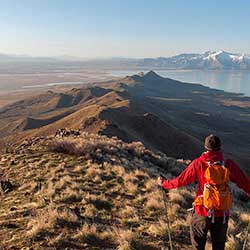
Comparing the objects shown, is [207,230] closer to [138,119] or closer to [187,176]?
[187,176]

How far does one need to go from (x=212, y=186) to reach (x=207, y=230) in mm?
724

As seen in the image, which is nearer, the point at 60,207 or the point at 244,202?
the point at 60,207

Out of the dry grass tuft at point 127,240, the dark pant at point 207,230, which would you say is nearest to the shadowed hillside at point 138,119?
the dry grass tuft at point 127,240

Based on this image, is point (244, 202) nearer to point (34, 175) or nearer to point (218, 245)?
point (34, 175)

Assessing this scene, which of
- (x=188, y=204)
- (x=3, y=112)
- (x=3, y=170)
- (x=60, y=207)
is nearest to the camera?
(x=60, y=207)

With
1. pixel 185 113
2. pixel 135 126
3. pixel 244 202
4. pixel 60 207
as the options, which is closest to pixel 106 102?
pixel 185 113

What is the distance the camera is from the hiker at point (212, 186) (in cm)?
533

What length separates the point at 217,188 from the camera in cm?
532

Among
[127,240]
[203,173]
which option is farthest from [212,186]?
[127,240]

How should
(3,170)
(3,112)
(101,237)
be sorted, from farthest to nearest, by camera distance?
(3,112) < (3,170) < (101,237)

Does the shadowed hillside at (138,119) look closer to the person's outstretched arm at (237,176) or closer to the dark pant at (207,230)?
the dark pant at (207,230)

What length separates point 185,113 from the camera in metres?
102

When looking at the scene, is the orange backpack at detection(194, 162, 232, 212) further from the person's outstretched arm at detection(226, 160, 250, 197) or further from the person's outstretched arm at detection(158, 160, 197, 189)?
the person's outstretched arm at detection(158, 160, 197, 189)

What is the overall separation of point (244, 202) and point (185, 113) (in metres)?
88.1
